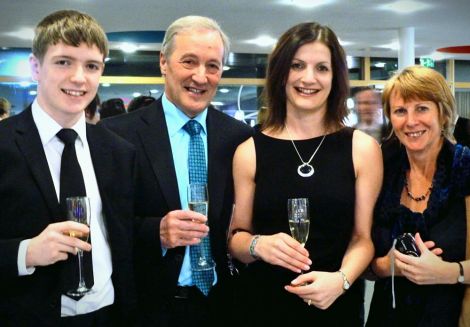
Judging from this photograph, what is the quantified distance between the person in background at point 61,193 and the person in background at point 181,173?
0.38 feet

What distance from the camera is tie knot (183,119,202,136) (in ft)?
7.26

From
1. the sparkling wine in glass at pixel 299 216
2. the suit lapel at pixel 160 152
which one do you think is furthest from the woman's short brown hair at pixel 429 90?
the suit lapel at pixel 160 152

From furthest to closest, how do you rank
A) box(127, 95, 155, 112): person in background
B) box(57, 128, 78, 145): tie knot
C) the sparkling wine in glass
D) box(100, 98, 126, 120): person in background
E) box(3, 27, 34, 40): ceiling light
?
box(3, 27, 34, 40): ceiling light
box(100, 98, 126, 120): person in background
box(127, 95, 155, 112): person in background
the sparkling wine in glass
box(57, 128, 78, 145): tie knot

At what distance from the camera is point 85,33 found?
180 cm

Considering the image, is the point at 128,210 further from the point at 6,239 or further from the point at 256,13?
the point at 256,13

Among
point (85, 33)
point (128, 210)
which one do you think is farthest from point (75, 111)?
point (128, 210)

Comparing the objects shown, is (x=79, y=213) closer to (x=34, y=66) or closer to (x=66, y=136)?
(x=66, y=136)

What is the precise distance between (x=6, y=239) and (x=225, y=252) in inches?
36.1

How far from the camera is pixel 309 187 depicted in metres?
2.08

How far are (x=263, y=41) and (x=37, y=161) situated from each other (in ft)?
37.1

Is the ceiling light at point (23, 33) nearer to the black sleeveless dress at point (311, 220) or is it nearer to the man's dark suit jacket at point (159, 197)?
the man's dark suit jacket at point (159, 197)

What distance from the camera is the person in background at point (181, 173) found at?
81.5 inches

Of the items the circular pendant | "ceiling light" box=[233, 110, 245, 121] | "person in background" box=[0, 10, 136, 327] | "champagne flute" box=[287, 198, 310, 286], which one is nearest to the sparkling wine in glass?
"champagne flute" box=[287, 198, 310, 286]

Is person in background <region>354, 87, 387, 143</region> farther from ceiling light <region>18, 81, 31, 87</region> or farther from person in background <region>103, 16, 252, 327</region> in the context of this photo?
ceiling light <region>18, 81, 31, 87</region>
